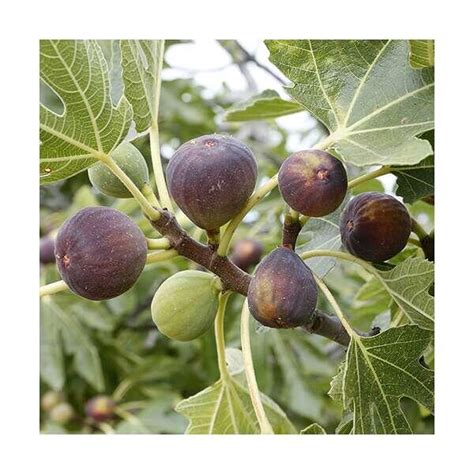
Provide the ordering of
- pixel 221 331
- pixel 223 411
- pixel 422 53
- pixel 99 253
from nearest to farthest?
1. pixel 99 253
2. pixel 422 53
3. pixel 221 331
4. pixel 223 411

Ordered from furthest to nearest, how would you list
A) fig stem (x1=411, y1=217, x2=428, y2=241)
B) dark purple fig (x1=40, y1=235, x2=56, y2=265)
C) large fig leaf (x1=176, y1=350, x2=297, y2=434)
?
dark purple fig (x1=40, y1=235, x2=56, y2=265)
large fig leaf (x1=176, y1=350, x2=297, y2=434)
fig stem (x1=411, y1=217, x2=428, y2=241)

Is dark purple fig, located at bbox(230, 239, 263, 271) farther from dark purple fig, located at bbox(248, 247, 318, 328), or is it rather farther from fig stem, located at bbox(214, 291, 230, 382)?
dark purple fig, located at bbox(248, 247, 318, 328)

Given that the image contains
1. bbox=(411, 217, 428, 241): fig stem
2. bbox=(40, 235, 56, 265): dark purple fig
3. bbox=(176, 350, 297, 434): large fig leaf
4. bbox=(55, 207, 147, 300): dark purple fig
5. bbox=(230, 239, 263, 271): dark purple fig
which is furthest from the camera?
bbox=(40, 235, 56, 265): dark purple fig

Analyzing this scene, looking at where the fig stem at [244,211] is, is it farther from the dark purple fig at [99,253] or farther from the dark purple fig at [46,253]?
the dark purple fig at [46,253]

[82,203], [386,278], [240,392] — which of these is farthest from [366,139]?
[82,203]

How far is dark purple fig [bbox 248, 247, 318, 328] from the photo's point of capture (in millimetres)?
986

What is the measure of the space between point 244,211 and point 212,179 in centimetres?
8

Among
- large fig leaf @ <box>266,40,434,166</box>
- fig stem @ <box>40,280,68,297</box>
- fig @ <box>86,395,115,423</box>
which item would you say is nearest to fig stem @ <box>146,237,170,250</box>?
fig stem @ <box>40,280,68,297</box>

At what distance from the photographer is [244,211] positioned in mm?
1051

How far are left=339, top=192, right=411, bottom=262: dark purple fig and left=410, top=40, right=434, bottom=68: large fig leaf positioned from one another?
193 mm

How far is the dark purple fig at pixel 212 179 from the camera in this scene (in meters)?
0.99

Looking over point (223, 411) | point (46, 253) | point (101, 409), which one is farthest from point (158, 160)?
point (101, 409)

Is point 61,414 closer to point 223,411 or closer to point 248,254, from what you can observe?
point 248,254
